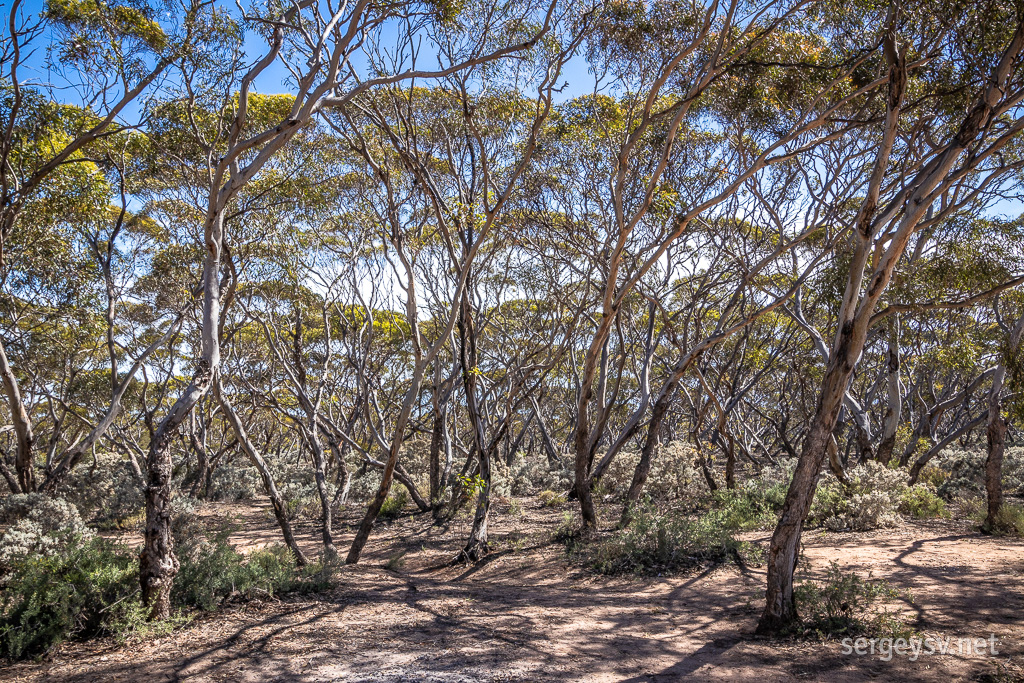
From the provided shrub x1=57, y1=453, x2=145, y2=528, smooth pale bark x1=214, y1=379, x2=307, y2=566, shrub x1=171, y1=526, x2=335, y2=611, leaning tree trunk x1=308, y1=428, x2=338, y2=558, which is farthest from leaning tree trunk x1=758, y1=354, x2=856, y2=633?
shrub x1=57, y1=453, x2=145, y2=528

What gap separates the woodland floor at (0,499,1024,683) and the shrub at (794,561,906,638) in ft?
0.80

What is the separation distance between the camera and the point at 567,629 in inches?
224

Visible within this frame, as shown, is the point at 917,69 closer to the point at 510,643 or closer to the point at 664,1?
the point at 664,1

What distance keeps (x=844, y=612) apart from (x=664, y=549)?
9.56 feet

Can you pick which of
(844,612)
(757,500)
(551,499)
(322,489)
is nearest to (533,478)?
(551,499)

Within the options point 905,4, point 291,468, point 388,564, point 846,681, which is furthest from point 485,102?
point 291,468

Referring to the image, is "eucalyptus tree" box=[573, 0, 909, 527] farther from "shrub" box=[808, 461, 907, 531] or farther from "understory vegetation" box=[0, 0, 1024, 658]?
"shrub" box=[808, 461, 907, 531]

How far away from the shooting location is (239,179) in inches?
224

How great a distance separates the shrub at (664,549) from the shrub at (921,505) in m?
3.79

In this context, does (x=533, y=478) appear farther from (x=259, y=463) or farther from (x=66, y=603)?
(x=66, y=603)

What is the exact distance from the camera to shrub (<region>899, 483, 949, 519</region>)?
9.82 metres

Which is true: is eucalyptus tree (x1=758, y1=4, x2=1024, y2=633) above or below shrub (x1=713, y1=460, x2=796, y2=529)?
above

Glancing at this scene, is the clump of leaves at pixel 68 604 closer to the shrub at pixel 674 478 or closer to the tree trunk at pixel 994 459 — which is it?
the tree trunk at pixel 994 459

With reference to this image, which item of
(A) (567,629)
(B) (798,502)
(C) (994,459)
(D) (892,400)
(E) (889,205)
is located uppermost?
(E) (889,205)
